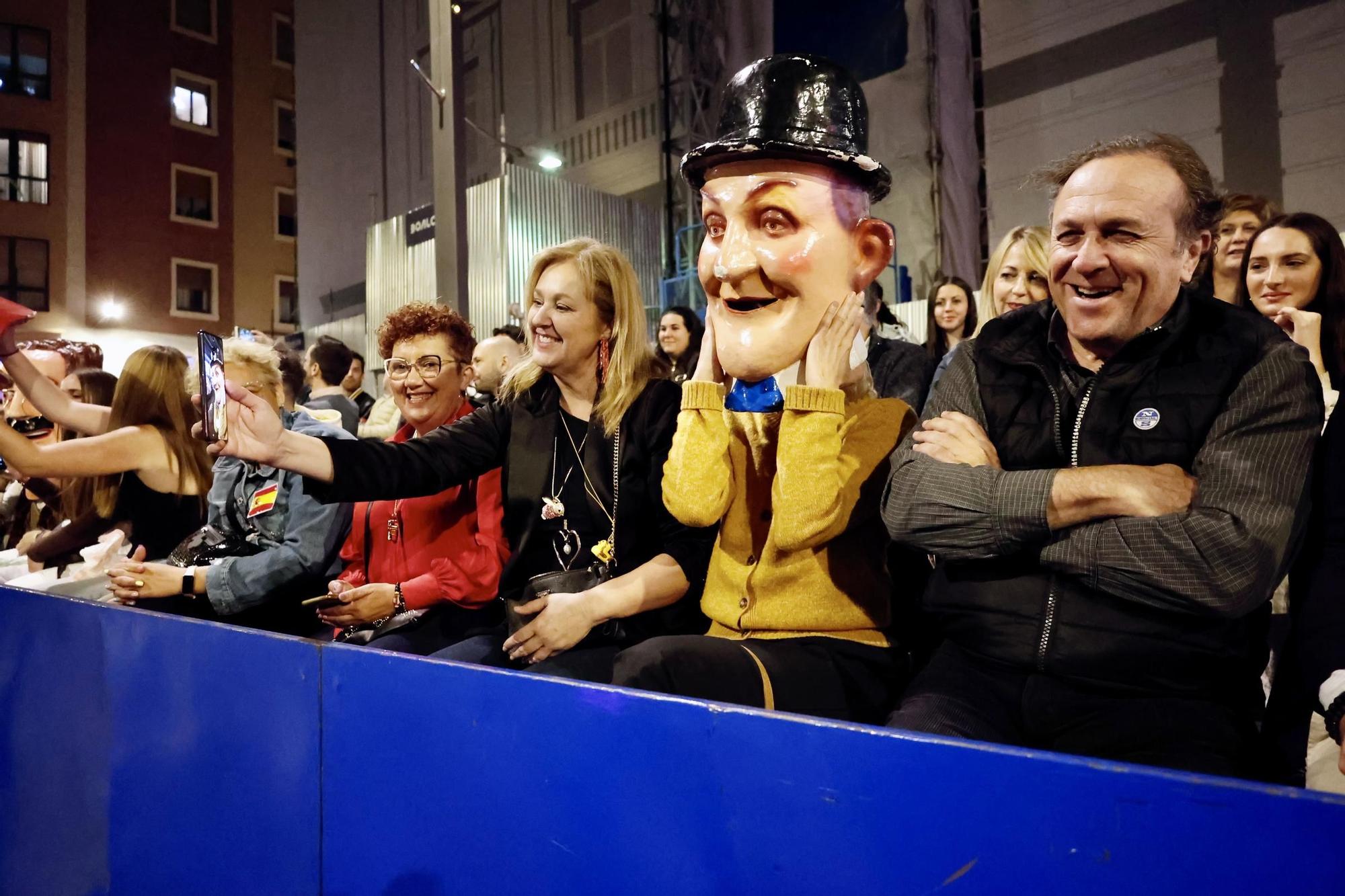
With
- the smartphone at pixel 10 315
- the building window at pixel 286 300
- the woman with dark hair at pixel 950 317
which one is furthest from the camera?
the building window at pixel 286 300

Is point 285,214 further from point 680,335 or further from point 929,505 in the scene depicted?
point 929,505

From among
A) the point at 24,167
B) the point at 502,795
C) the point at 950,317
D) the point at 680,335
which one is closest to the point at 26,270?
the point at 24,167

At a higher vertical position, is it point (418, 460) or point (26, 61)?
point (26, 61)

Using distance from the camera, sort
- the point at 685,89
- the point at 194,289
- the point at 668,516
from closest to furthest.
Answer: the point at 668,516 → the point at 685,89 → the point at 194,289

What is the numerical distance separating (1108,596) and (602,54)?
986 centimetres

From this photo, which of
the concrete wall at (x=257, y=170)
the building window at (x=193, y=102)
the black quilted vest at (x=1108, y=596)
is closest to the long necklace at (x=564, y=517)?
the black quilted vest at (x=1108, y=596)

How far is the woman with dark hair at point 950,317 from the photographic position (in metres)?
3.72

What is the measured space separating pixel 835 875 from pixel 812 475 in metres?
0.77

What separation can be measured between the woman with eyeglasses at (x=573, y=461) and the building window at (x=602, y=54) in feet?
26.8

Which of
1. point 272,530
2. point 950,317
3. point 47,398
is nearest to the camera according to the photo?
point 272,530

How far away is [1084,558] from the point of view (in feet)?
4.76

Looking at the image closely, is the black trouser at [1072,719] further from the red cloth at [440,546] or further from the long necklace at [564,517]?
the red cloth at [440,546]

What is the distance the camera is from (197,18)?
736 inches

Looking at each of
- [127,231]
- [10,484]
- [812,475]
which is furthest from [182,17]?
[812,475]
